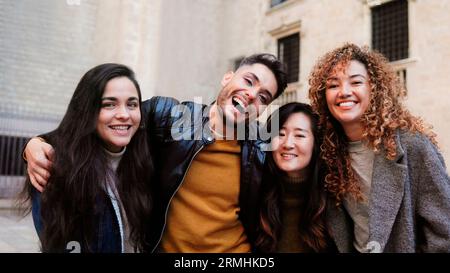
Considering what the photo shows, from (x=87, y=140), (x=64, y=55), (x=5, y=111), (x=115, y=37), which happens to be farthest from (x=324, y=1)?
(x=87, y=140)

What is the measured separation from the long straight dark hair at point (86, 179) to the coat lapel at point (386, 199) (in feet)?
4.10

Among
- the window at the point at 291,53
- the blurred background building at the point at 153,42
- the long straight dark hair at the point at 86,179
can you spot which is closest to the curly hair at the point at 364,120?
the long straight dark hair at the point at 86,179

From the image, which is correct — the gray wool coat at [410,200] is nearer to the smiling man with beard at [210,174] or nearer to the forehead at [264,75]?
the smiling man with beard at [210,174]

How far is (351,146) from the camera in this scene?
2.30m

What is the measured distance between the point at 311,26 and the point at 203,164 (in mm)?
10749

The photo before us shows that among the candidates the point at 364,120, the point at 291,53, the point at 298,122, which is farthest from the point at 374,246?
the point at 291,53

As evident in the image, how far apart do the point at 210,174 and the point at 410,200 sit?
3.73 ft

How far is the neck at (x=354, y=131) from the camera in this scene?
2.23 meters

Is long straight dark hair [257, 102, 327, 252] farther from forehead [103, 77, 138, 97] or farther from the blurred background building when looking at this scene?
the blurred background building

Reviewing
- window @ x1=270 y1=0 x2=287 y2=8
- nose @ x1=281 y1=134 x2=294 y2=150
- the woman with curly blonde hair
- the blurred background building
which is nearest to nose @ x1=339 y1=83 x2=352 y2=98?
the woman with curly blonde hair

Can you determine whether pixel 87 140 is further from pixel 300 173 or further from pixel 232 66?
pixel 232 66

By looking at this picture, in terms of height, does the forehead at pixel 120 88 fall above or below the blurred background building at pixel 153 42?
below

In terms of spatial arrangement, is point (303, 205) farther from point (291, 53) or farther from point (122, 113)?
point (291, 53)
